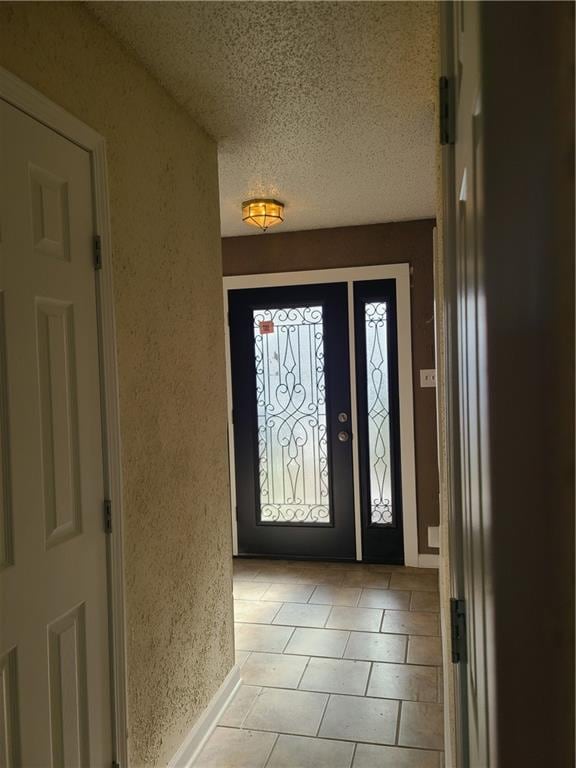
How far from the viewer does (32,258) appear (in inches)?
54.6

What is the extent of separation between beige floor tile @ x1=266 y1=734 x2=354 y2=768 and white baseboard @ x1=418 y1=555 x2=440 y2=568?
80.9 inches

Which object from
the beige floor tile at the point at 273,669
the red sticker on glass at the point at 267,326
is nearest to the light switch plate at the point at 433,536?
the beige floor tile at the point at 273,669

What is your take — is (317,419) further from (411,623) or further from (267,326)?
(411,623)

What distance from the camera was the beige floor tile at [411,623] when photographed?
3.13 metres

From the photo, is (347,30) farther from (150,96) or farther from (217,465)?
(217,465)

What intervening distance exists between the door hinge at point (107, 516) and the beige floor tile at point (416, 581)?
8.58ft

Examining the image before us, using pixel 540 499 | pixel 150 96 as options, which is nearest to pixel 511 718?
pixel 540 499

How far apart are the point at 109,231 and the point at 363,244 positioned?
9.13ft

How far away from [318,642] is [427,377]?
1.98 meters

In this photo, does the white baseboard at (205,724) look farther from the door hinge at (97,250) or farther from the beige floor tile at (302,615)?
the door hinge at (97,250)

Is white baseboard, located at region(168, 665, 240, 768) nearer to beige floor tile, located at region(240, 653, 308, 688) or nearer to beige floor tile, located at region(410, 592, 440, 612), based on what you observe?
beige floor tile, located at region(240, 653, 308, 688)

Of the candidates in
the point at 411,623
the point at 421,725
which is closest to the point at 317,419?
the point at 411,623

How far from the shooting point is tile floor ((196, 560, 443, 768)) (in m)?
2.18

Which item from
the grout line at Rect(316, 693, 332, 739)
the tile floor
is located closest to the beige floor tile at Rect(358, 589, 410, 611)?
the tile floor
